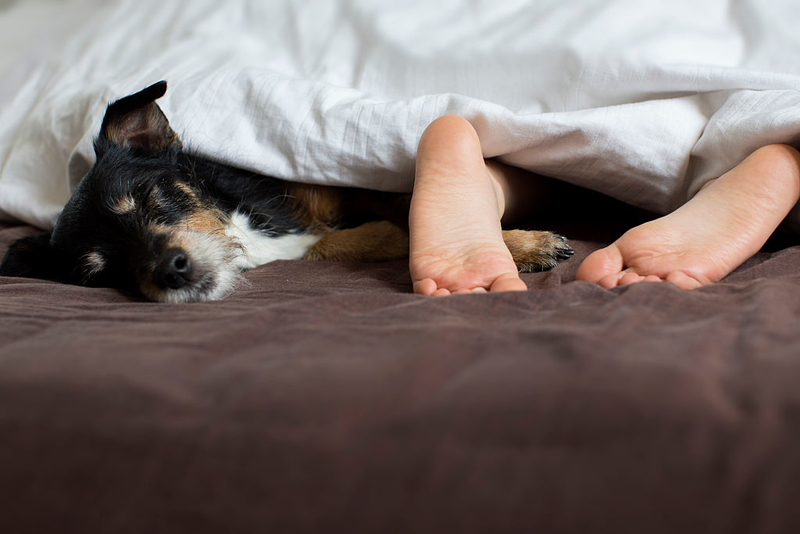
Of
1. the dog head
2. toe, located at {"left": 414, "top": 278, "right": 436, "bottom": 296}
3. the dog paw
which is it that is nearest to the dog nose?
the dog head

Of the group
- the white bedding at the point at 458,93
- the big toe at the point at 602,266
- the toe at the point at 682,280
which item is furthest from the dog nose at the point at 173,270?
the toe at the point at 682,280

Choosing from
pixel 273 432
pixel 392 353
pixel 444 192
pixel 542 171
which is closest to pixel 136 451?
pixel 273 432

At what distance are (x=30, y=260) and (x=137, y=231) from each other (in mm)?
322

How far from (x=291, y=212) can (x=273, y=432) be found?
120 centimetres

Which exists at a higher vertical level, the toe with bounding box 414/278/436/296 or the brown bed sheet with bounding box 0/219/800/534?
the brown bed sheet with bounding box 0/219/800/534

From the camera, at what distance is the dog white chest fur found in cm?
159

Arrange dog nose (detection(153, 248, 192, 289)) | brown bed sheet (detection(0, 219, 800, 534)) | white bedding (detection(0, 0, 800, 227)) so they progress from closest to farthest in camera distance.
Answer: brown bed sheet (detection(0, 219, 800, 534)), dog nose (detection(153, 248, 192, 289)), white bedding (detection(0, 0, 800, 227))

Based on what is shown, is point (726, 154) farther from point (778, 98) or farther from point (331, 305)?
point (331, 305)

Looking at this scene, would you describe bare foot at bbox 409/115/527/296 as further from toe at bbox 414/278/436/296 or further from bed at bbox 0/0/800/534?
bed at bbox 0/0/800/534

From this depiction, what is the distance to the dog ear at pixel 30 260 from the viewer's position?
1431mm

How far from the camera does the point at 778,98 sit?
→ 125 cm

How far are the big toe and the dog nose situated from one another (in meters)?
0.77

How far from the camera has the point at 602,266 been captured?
104 centimetres

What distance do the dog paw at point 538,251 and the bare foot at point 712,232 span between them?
157 mm
